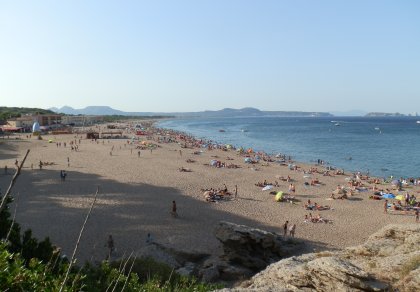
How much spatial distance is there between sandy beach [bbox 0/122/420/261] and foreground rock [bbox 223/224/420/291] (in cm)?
420

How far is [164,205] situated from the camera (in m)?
22.5

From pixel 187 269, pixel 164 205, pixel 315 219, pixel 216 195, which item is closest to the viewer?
pixel 187 269

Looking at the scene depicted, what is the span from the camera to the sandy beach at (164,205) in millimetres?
17188

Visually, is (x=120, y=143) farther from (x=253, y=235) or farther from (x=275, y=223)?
(x=253, y=235)

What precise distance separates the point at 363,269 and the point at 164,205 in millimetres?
15853

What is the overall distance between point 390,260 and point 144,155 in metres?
38.5

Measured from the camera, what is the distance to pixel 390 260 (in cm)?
791

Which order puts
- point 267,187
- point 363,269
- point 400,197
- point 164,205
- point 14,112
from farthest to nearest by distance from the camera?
1. point 14,112
2. point 267,187
3. point 400,197
4. point 164,205
5. point 363,269

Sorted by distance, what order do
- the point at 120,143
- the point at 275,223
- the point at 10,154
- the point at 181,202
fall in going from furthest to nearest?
the point at 120,143 → the point at 10,154 → the point at 181,202 → the point at 275,223

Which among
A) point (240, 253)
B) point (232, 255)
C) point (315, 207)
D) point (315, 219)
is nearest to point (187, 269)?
point (232, 255)

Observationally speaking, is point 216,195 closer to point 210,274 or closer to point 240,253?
point 240,253

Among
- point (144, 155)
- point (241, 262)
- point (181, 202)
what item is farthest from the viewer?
point (144, 155)

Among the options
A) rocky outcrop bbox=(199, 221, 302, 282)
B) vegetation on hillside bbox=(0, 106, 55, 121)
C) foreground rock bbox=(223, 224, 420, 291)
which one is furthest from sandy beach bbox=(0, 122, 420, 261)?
vegetation on hillside bbox=(0, 106, 55, 121)

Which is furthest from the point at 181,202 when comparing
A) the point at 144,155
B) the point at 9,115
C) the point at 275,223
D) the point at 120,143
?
the point at 9,115
